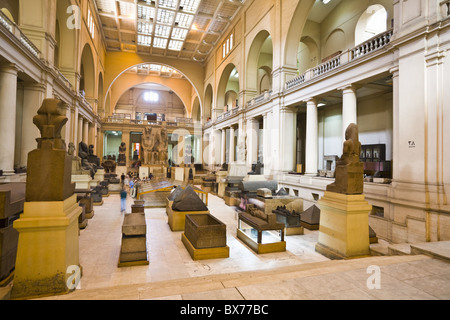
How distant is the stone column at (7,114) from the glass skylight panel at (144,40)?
18.7 metres

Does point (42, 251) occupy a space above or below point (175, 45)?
below

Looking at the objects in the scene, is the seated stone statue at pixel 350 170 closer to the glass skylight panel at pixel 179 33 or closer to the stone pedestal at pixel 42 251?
the stone pedestal at pixel 42 251

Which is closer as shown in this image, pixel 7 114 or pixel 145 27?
pixel 7 114

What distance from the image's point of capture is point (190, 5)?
20172 millimetres

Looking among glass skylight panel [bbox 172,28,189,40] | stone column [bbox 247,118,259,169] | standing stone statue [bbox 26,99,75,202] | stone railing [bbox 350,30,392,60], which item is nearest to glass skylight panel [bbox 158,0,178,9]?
glass skylight panel [bbox 172,28,189,40]

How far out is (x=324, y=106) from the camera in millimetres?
15539

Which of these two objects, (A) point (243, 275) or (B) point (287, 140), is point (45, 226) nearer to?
(A) point (243, 275)

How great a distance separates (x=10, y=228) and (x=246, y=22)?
20.2 metres

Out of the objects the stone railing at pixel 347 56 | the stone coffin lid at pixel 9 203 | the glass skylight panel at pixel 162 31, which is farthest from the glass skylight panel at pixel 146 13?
the stone coffin lid at pixel 9 203

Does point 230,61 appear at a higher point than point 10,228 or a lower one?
higher

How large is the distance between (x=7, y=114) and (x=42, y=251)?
9.14 metres

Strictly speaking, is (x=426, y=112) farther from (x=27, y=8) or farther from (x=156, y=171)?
(x=156, y=171)

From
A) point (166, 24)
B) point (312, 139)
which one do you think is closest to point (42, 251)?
point (312, 139)
